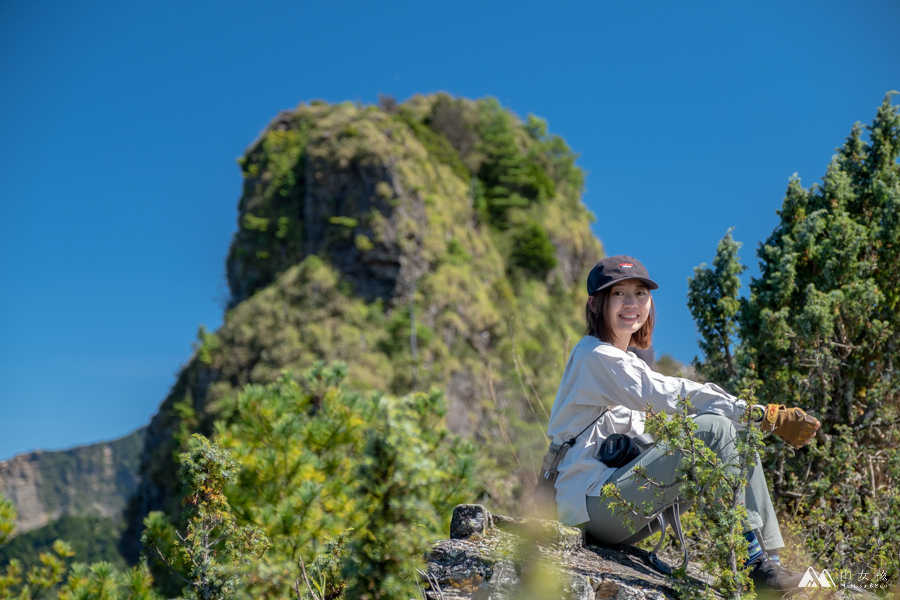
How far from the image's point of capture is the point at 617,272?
3188 millimetres

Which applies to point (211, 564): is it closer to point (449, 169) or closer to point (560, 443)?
point (560, 443)

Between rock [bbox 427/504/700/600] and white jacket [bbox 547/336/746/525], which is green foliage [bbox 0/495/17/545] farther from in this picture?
white jacket [bbox 547/336/746/525]

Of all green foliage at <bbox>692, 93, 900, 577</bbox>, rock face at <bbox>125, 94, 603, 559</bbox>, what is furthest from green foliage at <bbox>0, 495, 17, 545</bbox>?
rock face at <bbox>125, 94, 603, 559</bbox>

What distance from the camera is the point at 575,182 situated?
44.2 meters

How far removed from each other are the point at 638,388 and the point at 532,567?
811 millimetres

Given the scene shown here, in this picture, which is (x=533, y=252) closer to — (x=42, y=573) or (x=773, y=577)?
(x=42, y=573)

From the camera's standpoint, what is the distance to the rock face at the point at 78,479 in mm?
66812

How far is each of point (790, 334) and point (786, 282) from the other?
0.32 m

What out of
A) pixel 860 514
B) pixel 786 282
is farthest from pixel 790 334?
pixel 860 514

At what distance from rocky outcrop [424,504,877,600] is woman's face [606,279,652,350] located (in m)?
0.91

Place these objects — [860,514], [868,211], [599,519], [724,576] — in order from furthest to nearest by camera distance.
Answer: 1. [868,211]
2. [860,514]
3. [599,519]
4. [724,576]

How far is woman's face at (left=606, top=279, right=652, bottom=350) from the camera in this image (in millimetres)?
3230

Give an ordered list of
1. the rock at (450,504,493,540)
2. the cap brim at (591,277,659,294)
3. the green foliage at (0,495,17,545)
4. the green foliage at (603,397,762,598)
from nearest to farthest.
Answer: the green foliage at (603,397,762,598) → the rock at (450,504,493,540) → the cap brim at (591,277,659,294) → the green foliage at (0,495,17,545)

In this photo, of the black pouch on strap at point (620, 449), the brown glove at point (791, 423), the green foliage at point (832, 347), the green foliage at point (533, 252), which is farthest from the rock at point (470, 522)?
the green foliage at point (533, 252)
